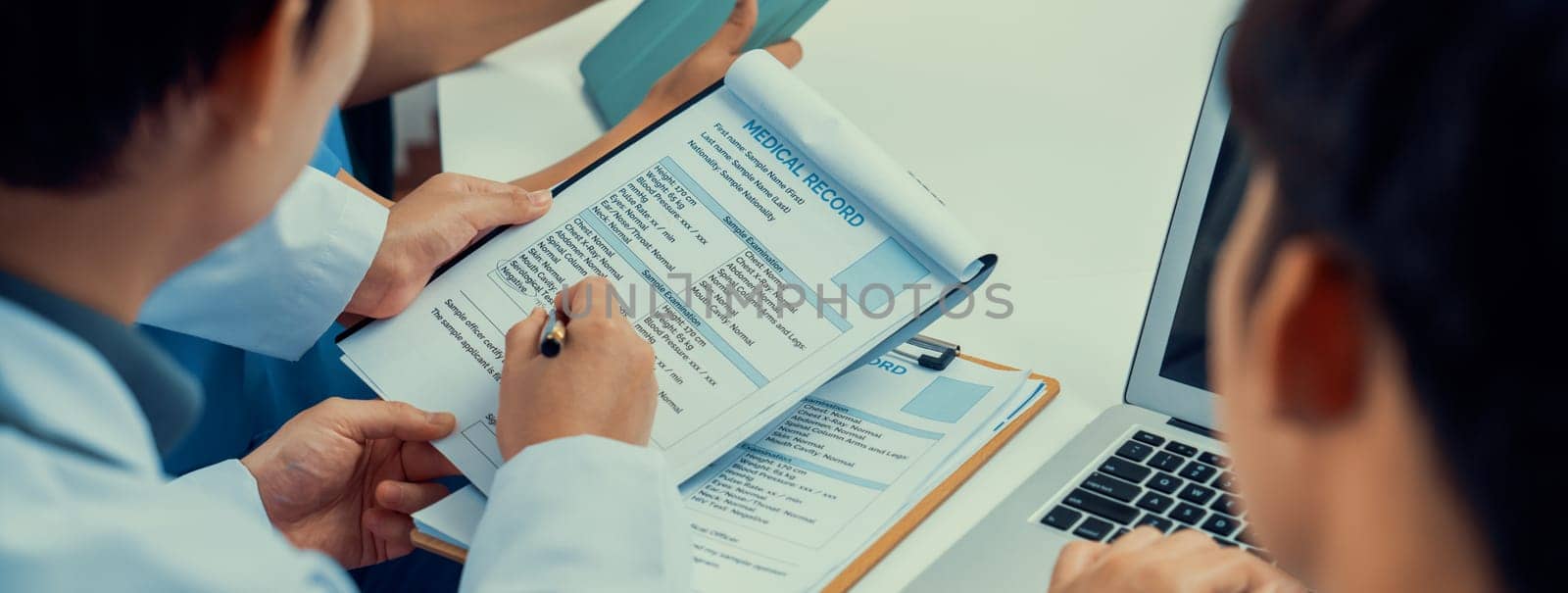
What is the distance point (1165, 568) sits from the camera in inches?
21.9

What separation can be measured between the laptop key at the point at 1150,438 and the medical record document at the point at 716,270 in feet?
0.42

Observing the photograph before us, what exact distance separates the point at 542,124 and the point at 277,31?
0.60 meters

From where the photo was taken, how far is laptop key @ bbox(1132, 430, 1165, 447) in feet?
2.31

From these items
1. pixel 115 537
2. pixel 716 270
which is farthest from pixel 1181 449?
pixel 115 537

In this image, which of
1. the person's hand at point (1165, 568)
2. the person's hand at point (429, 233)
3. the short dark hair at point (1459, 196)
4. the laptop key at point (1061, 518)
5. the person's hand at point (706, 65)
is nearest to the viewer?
the short dark hair at point (1459, 196)

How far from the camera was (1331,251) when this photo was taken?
0.33m

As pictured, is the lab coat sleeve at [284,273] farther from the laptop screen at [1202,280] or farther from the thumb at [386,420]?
the laptop screen at [1202,280]

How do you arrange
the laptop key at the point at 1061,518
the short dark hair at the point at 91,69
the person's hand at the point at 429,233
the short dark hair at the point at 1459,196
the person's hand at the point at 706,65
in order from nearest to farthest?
the short dark hair at the point at 1459,196 → the short dark hair at the point at 91,69 → the laptop key at the point at 1061,518 → the person's hand at the point at 429,233 → the person's hand at the point at 706,65

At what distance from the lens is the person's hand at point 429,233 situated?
756 mm

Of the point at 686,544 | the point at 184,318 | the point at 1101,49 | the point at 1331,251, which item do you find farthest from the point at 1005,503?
the point at 1101,49

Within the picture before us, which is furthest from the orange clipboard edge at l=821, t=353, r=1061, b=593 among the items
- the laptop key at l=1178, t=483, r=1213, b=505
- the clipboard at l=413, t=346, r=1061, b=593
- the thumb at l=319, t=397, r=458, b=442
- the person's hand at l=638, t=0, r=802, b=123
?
the person's hand at l=638, t=0, r=802, b=123

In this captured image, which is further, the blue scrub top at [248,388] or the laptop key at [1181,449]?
the blue scrub top at [248,388]

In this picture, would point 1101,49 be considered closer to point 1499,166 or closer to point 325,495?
point 325,495

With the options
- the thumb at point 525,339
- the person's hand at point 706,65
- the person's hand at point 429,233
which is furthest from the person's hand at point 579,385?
the person's hand at point 706,65
